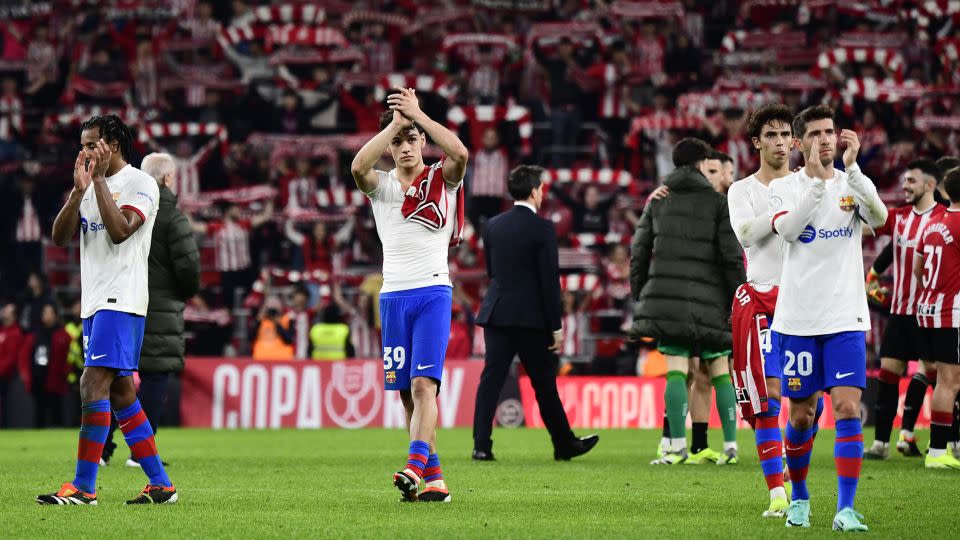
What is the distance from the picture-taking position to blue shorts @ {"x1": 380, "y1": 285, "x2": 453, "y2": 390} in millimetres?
9344

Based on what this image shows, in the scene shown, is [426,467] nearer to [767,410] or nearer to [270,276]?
[767,410]

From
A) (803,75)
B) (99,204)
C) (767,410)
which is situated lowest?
(767,410)

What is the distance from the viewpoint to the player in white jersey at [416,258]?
9250mm

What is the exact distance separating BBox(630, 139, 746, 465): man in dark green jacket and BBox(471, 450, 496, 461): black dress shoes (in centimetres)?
146

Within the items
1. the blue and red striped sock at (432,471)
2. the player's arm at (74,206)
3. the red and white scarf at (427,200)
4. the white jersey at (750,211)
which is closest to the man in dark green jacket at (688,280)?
the red and white scarf at (427,200)

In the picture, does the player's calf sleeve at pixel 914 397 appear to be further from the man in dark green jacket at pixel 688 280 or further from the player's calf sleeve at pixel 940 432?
the man in dark green jacket at pixel 688 280

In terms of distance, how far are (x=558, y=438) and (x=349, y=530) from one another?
578 cm

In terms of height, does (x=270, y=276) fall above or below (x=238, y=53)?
below

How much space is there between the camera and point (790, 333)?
312 inches

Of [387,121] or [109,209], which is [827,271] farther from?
[109,209]

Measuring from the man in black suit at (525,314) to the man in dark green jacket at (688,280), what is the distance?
3.10 ft

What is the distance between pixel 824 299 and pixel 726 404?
502cm

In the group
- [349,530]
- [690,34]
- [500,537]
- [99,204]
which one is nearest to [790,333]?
[500,537]

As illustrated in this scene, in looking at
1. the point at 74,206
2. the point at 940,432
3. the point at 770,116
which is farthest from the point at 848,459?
the point at 940,432
